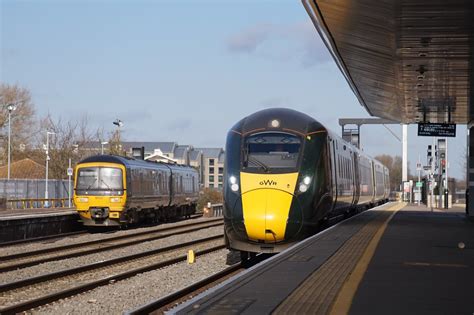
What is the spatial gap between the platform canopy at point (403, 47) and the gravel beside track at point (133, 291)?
20.0 feet

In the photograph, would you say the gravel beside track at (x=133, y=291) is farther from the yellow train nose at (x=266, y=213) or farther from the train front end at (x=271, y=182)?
the yellow train nose at (x=266, y=213)

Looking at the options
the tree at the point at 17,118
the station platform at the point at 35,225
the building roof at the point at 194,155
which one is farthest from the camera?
the building roof at the point at 194,155

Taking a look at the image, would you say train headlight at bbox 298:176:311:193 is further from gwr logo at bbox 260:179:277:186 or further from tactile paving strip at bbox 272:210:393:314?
tactile paving strip at bbox 272:210:393:314

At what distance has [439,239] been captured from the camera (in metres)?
17.7

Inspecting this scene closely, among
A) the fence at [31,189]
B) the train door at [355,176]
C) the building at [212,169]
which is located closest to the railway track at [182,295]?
the train door at [355,176]

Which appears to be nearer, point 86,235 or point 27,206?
point 86,235

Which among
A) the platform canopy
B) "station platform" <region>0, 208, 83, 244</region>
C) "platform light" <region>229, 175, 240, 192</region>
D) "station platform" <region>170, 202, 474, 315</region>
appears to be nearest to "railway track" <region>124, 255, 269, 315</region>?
"station platform" <region>170, 202, 474, 315</region>

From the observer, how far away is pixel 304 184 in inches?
625

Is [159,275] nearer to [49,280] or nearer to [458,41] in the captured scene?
[49,280]

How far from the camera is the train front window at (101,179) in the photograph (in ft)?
99.5

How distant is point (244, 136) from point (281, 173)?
4.37ft

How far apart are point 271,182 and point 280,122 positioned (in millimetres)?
1705

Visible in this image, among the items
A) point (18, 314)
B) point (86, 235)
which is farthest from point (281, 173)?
point (86, 235)

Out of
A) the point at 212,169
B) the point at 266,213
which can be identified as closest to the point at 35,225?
the point at 266,213
